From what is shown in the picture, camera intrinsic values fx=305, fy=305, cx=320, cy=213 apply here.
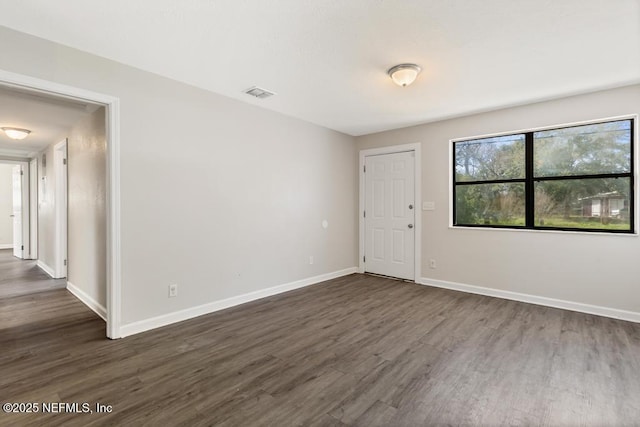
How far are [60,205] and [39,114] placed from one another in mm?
1689

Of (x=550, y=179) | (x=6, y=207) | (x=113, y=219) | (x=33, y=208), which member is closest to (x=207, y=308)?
(x=113, y=219)

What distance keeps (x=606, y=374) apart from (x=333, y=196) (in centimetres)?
383

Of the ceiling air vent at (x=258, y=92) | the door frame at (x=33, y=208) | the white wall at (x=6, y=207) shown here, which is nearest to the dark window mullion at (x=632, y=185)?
the ceiling air vent at (x=258, y=92)

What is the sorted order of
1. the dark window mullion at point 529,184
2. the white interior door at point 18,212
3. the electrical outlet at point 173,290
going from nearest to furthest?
the electrical outlet at point 173,290
the dark window mullion at point 529,184
the white interior door at point 18,212

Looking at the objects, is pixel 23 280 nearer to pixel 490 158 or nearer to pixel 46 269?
pixel 46 269

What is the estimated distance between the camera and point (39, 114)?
3.79 meters

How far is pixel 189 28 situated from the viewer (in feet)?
7.48

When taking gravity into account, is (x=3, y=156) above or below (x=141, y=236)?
above

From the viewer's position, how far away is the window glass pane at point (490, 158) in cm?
Answer: 407

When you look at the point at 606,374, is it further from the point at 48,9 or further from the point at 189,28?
the point at 48,9

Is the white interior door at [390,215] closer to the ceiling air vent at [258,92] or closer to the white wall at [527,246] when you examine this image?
the white wall at [527,246]

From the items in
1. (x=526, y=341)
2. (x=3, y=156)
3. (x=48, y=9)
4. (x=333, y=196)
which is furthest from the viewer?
(x=3, y=156)

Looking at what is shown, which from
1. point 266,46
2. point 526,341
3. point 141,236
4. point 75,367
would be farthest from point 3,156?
point 526,341

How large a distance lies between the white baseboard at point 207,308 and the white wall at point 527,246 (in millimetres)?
1975
